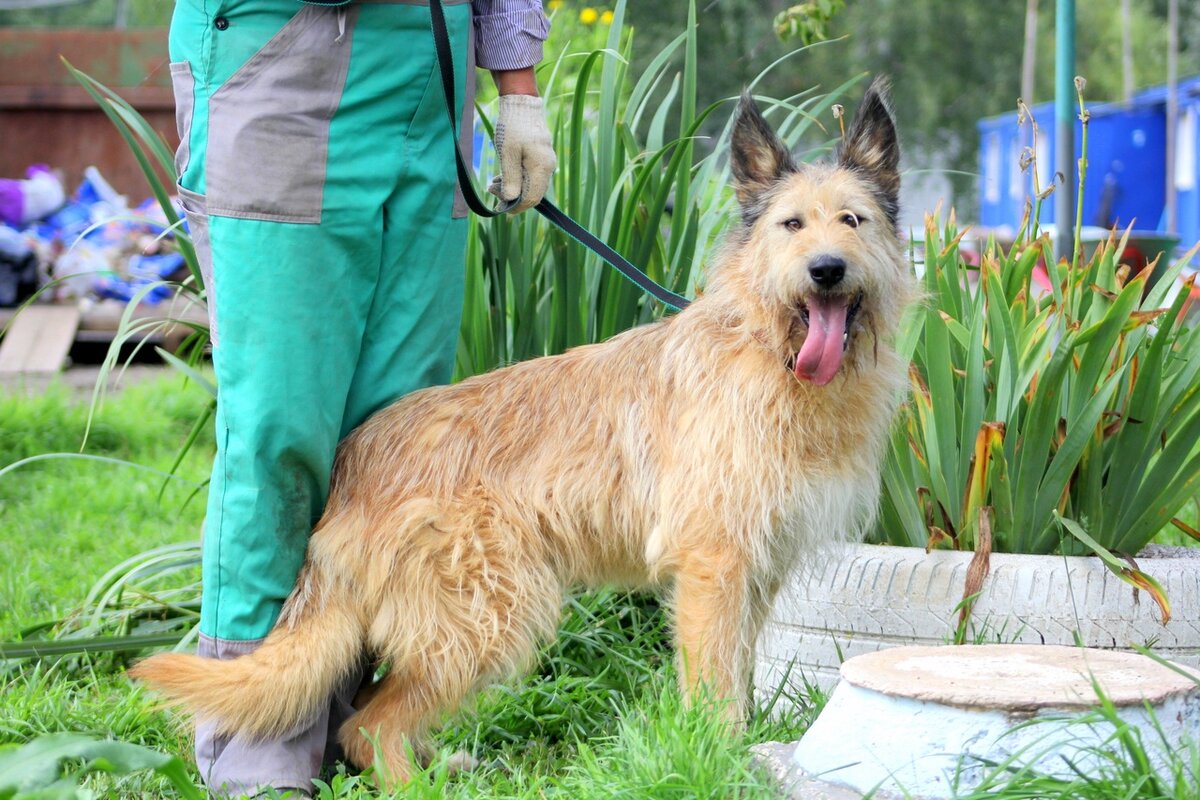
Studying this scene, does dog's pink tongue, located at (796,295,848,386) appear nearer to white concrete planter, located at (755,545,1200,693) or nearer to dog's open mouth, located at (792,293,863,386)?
dog's open mouth, located at (792,293,863,386)

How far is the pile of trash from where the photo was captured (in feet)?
32.7

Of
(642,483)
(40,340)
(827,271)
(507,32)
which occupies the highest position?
(507,32)

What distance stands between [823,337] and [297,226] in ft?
4.10

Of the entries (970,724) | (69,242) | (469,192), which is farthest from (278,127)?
(69,242)

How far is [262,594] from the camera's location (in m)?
3.05

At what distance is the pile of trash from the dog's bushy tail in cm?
697

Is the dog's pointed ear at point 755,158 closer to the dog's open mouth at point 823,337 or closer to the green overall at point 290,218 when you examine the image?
the dog's open mouth at point 823,337

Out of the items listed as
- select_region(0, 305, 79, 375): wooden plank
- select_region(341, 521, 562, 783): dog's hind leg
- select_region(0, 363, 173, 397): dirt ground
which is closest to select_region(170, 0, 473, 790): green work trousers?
select_region(341, 521, 562, 783): dog's hind leg

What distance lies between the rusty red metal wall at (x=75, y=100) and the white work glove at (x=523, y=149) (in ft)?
31.1

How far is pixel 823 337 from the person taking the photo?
2.95m

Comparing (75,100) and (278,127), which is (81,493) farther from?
(75,100)

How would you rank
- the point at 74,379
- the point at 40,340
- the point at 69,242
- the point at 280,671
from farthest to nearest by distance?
the point at 69,242
the point at 40,340
the point at 74,379
the point at 280,671

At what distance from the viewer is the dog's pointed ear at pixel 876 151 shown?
3160 mm

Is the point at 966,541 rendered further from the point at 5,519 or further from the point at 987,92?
the point at 987,92
